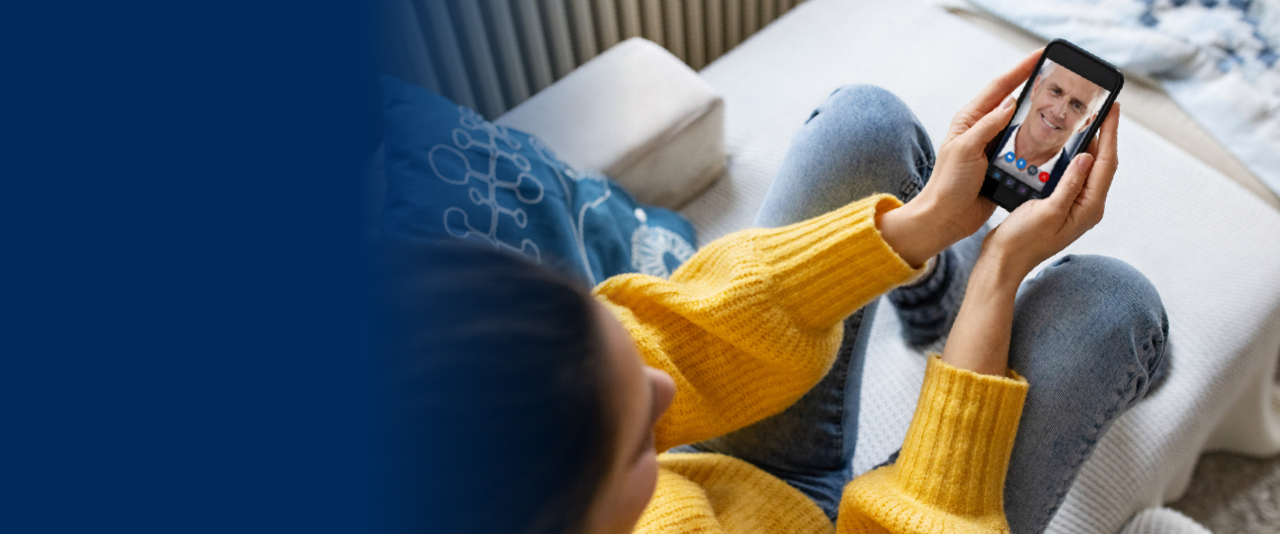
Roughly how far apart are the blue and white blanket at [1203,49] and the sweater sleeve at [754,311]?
2.22 ft

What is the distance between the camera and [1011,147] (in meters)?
0.69

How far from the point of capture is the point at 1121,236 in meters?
0.96

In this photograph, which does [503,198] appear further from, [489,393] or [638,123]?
[489,393]

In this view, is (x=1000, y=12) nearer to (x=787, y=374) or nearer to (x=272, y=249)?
(x=787, y=374)

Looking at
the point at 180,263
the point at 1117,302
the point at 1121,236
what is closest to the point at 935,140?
the point at 1121,236

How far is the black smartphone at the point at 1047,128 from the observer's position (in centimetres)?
67

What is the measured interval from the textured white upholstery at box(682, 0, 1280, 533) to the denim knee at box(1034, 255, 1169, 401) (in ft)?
0.71

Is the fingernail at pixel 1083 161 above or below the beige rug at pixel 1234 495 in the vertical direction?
above

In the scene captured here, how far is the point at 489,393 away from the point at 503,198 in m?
0.56

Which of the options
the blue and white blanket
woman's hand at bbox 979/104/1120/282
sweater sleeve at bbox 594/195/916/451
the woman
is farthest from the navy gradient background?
the blue and white blanket

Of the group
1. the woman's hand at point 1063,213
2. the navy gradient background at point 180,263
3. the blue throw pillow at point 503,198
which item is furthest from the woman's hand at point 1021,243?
the navy gradient background at point 180,263

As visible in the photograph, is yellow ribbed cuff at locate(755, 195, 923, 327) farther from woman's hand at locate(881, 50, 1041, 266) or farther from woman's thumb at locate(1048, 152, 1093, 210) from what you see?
woman's thumb at locate(1048, 152, 1093, 210)

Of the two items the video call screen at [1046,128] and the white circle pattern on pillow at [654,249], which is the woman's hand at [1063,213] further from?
the white circle pattern on pillow at [654,249]

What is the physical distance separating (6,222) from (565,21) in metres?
1.32
